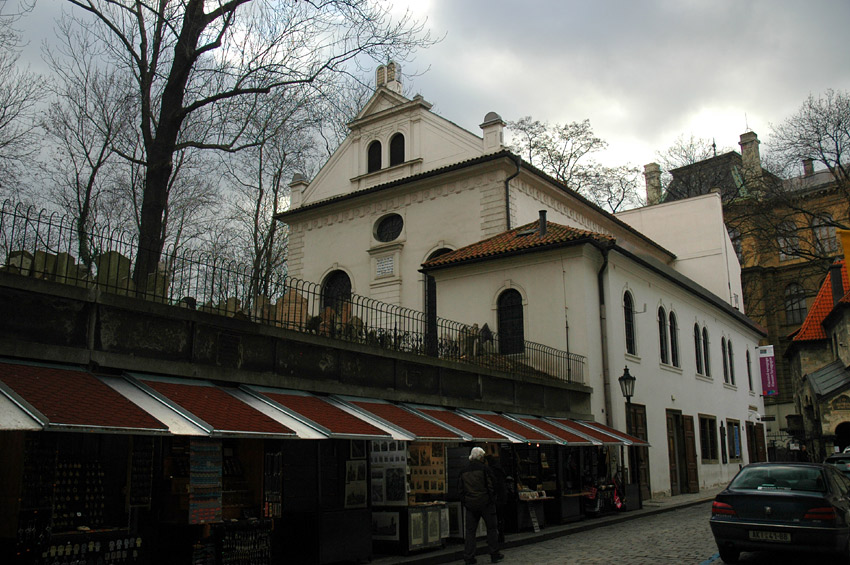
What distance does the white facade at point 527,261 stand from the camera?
2161cm

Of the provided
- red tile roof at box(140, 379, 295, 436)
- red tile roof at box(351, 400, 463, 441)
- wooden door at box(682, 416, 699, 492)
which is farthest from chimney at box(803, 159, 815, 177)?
red tile roof at box(140, 379, 295, 436)

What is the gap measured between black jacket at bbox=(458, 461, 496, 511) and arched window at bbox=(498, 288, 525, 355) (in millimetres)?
10555

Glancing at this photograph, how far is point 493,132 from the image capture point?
92.6 ft

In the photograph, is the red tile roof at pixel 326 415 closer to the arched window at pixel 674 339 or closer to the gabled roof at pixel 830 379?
the arched window at pixel 674 339

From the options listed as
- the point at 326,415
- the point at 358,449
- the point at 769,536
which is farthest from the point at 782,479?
the point at 326,415

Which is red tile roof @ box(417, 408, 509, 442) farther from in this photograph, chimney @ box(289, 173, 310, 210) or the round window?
chimney @ box(289, 173, 310, 210)

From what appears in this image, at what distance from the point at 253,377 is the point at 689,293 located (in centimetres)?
2216

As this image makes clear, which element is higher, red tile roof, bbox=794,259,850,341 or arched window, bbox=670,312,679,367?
red tile roof, bbox=794,259,850,341

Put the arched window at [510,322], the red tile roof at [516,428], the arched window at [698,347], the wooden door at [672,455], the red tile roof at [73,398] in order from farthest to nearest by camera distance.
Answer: the arched window at [698,347], the wooden door at [672,455], the arched window at [510,322], the red tile roof at [516,428], the red tile roof at [73,398]

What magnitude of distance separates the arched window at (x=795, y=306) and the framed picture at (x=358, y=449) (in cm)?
5321

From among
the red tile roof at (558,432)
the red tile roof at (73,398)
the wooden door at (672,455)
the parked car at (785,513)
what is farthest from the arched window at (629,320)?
the red tile roof at (73,398)

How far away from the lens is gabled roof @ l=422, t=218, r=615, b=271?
69.2ft

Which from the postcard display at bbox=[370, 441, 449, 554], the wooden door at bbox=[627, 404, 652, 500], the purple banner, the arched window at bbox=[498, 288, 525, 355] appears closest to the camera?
the postcard display at bbox=[370, 441, 449, 554]

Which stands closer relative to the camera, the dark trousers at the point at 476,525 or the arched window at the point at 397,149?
the dark trousers at the point at 476,525
